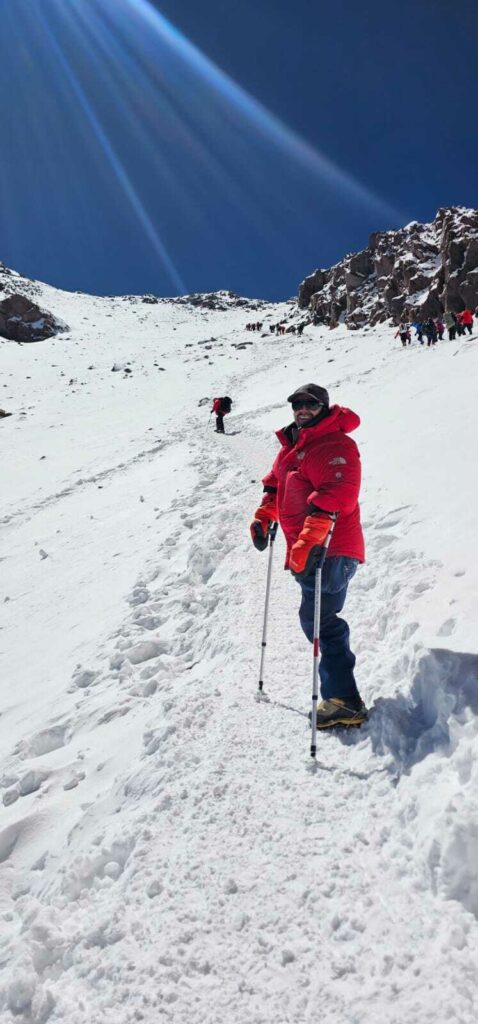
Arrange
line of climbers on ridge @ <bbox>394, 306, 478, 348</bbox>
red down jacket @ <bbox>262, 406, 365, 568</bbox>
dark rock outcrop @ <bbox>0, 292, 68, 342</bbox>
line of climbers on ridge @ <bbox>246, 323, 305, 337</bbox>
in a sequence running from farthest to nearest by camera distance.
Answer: line of climbers on ridge @ <bbox>246, 323, 305, 337</bbox> → dark rock outcrop @ <bbox>0, 292, 68, 342</bbox> → line of climbers on ridge @ <bbox>394, 306, 478, 348</bbox> → red down jacket @ <bbox>262, 406, 365, 568</bbox>

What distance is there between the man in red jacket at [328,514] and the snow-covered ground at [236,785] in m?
0.37

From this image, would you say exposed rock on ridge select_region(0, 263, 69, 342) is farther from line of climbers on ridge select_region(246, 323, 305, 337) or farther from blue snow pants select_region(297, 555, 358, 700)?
blue snow pants select_region(297, 555, 358, 700)

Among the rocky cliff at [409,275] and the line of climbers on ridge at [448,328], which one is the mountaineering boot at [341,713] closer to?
the line of climbers on ridge at [448,328]

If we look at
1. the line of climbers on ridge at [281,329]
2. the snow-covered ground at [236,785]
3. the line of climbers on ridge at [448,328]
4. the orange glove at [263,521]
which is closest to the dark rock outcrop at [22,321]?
the line of climbers on ridge at [281,329]

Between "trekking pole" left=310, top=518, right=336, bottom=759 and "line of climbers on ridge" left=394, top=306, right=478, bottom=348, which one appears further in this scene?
"line of climbers on ridge" left=394, top=306, right=478, bottom=348

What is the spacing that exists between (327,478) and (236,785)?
237cm

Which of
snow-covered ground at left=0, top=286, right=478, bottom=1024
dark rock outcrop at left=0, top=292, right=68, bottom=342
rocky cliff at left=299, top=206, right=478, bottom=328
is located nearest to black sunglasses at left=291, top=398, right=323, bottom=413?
snow-covered ground at left=0, top=286, right=478, bottom=1024

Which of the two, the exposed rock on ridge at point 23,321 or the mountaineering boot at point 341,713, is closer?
the mountaineering boot at point 341,713

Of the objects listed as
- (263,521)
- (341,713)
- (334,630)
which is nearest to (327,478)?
(263,521)

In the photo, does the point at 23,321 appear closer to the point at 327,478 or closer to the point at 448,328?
the point at 448,328

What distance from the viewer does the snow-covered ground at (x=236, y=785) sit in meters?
2.43

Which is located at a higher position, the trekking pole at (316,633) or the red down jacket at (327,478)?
the red down jacket at (327,478)

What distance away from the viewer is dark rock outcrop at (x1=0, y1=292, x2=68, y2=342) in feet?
201

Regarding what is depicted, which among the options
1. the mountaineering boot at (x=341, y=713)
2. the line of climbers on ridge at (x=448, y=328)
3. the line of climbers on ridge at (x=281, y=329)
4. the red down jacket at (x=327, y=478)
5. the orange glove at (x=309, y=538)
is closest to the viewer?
the orange glove at (x=309, y=538)
